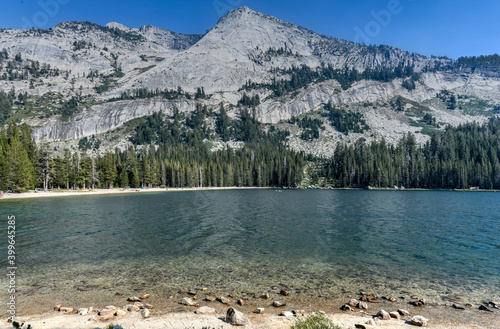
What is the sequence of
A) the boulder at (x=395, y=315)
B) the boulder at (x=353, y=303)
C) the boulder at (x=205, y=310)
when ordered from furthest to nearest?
the boulder at (x=353, y=303) < the boulder at (x=205, y=310) < the boulder at (x=395, y=315)

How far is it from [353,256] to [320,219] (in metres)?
22.9

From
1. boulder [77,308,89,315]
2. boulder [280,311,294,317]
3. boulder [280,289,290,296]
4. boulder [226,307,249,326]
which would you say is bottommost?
boulder [280,289,290,296]

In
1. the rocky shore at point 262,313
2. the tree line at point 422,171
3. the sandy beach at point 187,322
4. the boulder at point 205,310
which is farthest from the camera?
the tree line at point 422,171

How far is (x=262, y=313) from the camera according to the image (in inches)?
539

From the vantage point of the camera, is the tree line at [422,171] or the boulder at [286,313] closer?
the boulder at [286,313]

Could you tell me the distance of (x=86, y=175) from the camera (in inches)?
5113

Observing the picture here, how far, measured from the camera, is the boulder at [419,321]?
1247 centimetres

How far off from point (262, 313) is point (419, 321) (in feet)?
25.1

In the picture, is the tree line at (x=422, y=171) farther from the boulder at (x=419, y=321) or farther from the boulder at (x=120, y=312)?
the boulder at (x=120, y=312)

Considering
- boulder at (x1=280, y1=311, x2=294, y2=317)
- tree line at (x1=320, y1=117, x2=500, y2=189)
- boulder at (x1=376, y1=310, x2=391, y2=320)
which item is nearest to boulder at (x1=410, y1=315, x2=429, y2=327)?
boulder at (x1=376, y1=310, x2=391, y2=320)

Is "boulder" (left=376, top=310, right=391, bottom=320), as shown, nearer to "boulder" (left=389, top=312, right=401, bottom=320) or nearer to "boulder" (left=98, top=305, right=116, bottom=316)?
"boulder" (left=389, top=312, right=401, bottom=320)

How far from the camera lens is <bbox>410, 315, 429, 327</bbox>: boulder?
12.5 meters

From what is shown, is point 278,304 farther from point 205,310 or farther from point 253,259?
point 253,259

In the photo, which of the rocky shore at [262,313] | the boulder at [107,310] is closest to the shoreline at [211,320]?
the rocky shore at [262,313]
